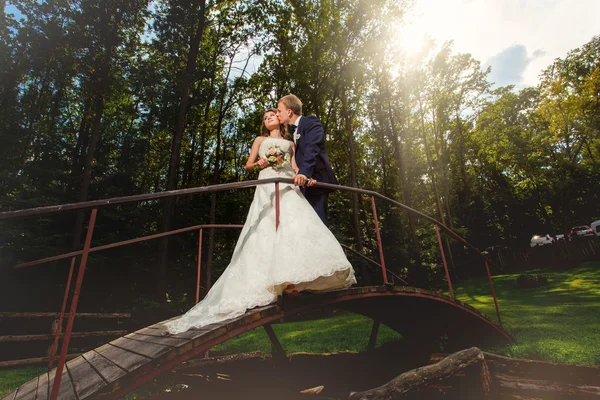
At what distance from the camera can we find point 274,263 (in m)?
2.69

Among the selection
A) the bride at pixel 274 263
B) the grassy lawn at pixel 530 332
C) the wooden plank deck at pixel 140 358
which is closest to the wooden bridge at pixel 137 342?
the wooden plank deck at pixel 140 358

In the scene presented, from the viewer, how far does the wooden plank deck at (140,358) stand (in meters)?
2.03

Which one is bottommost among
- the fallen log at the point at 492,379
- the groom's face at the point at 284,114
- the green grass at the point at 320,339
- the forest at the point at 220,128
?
the fallen log at the point at 492,379

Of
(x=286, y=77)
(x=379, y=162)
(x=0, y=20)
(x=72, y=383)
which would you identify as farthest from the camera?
(x=379, y=162)

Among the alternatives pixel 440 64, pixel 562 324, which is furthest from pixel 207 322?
pixel 440 64

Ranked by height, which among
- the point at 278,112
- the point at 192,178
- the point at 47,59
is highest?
the point at 47,59

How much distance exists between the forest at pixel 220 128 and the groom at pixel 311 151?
4716mm

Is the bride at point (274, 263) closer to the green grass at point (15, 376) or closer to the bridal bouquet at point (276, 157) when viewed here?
the bridal bouquet at point (276, 157)

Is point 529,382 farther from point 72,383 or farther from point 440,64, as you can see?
point 440,64

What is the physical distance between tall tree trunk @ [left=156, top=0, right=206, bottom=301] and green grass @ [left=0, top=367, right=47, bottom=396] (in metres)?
4.92

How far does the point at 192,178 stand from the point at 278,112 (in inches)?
675

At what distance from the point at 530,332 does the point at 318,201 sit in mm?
5472

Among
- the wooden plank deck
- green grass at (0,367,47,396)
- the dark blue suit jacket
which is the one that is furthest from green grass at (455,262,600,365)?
green grass at (0,367,47,396)

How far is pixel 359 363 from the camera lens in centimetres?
614
